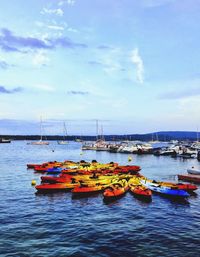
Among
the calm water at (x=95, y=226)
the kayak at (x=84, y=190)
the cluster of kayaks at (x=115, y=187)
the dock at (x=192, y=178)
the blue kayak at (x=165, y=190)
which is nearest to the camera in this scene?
the calm water at (x=95, y=226)

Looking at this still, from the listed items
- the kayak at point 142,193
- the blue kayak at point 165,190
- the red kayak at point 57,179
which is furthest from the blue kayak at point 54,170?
the kayak at point 142,193

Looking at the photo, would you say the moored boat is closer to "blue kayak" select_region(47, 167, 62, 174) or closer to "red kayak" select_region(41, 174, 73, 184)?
"red kayak" select_region(41, 174, 73, 184)

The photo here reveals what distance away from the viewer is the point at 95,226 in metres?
29.3

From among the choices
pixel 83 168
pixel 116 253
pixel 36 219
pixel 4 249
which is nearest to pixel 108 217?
pixel 36 219

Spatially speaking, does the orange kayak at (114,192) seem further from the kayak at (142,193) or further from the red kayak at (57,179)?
the red kayak at (57,179)

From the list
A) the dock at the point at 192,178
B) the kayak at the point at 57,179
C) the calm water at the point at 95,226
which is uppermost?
the kayak at the point at 57,179

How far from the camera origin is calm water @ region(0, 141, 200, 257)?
77.8 ft

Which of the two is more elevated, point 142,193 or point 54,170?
point 54,170

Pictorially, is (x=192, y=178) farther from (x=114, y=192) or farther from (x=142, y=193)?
(x=114, y=192)

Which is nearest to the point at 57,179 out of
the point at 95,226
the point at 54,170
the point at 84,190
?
the point at 84,190

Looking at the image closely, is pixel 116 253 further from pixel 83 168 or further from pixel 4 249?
pixel 83 168

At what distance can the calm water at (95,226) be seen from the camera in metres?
23.7

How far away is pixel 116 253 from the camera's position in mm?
23078

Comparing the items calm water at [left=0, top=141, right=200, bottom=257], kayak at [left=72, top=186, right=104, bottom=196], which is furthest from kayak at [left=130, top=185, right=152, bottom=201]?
kayak at [left=72, top=186, right=104, bottom=196]
